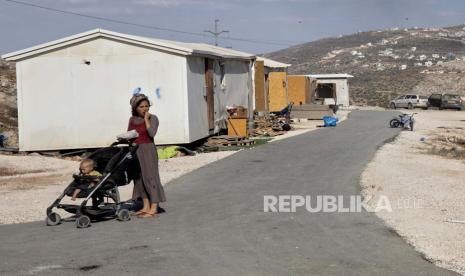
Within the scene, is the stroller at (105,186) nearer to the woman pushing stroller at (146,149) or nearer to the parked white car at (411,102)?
the woman pushing stroller at (146,149)

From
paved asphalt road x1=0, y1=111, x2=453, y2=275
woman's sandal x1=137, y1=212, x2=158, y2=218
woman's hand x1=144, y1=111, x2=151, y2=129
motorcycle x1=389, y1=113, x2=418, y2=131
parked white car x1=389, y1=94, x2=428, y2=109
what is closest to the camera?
paved asphalt road x1=0, y1=111, x2=453, y2=275

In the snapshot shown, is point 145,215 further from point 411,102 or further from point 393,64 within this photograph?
point 393,64

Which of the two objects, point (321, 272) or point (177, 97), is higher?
point (177, 97)

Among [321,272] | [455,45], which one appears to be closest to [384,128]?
[321,272]

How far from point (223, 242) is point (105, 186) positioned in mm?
2025

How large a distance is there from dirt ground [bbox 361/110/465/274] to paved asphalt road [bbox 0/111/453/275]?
10.3 inches

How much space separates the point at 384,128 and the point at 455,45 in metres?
139

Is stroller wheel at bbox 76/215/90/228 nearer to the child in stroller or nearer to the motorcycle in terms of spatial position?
the child in stroller

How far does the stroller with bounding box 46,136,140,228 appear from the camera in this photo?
28.0 feet

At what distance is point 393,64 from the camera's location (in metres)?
130

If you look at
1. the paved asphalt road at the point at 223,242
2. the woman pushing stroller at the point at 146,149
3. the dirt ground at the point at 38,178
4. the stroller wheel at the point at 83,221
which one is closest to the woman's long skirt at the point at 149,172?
the woman pushing stroller at the point at 146,149

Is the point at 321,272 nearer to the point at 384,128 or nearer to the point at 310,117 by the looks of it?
the point at 384,128

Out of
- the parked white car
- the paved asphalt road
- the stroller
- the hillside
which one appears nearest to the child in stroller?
the stroller

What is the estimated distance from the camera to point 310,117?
33625 millimetres
